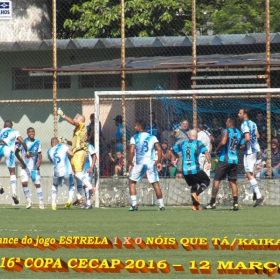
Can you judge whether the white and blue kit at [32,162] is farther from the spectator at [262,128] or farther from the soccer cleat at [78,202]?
the spectator at [262,128]

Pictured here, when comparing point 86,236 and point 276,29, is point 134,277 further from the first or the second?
point 276,29

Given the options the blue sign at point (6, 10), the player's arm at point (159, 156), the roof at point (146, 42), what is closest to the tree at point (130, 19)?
the roof at point (146, 42)

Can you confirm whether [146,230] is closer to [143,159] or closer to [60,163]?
[143,159]

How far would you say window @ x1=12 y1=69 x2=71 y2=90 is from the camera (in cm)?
2734

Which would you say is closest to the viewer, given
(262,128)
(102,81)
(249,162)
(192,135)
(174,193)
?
(192,135)

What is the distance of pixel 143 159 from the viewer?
806 inches

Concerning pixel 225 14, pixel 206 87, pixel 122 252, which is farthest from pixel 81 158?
pixel 225 14

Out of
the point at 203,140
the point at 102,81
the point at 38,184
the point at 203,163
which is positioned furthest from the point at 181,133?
the point at 102,81

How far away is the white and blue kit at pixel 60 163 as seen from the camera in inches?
841

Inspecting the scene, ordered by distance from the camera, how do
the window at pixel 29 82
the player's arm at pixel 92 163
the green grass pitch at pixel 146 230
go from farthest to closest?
1. the window at pixel 29 82
2. the player's arm at pixel 92 163
3. the green grass pitch at pixel 146 230

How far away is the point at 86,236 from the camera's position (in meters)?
13.1

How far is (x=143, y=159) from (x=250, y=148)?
2.53 metres

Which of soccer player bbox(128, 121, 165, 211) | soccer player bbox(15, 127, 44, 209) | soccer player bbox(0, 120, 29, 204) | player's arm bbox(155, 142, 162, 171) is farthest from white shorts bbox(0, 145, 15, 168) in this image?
player's arm bbox(155, 142, 162, 171)

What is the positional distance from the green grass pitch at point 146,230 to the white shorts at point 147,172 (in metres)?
0.69
